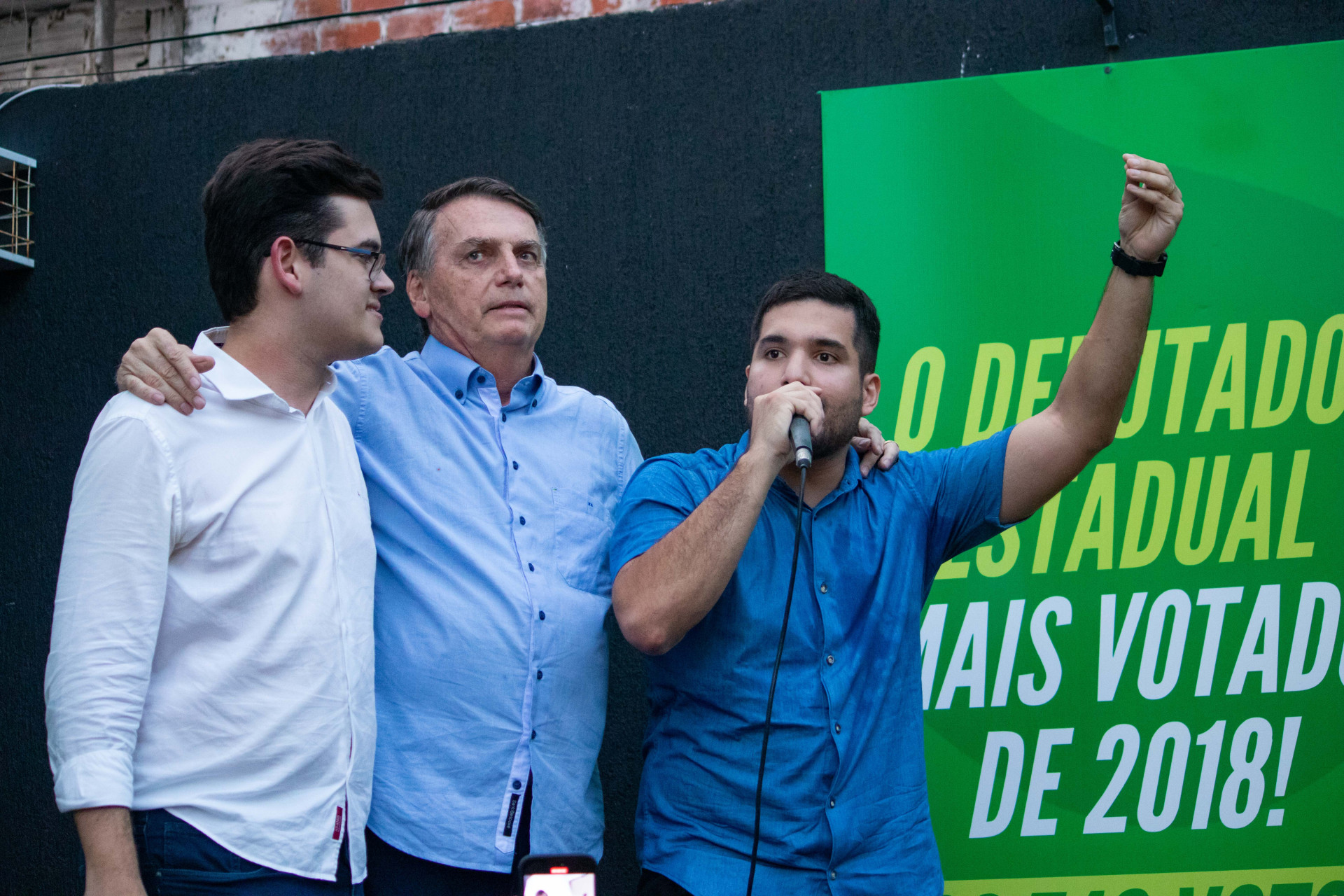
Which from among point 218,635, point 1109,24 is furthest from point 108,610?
point 1109,24

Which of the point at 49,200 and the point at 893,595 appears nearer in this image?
the point at 893,595

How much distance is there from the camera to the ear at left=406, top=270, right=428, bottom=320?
2256 mm

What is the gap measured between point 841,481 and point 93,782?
50.7 inches

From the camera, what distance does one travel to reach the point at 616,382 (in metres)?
2.99

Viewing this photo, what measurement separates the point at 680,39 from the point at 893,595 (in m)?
1.79

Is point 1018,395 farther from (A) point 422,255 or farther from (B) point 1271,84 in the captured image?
(A) point 422,255

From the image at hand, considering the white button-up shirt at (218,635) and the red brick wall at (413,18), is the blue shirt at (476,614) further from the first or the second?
the red brick wall at (413,18)

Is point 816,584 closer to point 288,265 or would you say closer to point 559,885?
point 559,885

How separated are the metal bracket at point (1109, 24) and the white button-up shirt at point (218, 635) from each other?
2215mm

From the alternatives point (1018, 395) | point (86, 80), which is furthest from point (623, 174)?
point (86, 80)

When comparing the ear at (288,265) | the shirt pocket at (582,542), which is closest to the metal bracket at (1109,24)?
the shirt pocket at (582,542)

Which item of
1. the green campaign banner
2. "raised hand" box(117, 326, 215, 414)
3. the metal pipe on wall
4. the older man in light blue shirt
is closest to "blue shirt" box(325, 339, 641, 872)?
the older man in light blue shirt

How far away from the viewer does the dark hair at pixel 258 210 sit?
174 centimetres

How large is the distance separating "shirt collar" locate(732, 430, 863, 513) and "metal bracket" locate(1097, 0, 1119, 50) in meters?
1.45
